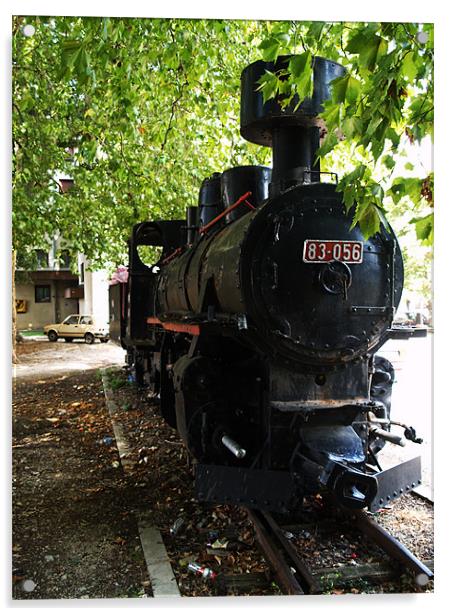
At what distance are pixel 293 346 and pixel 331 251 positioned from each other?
55 centimetres

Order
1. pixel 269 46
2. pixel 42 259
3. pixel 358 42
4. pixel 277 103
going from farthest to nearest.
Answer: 1. pixel 42 259
2. pixel 277 103
3. pixel 269 46
4. pixel 358 42

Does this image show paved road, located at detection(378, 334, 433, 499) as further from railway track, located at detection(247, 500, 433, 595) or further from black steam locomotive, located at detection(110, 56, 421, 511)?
railway track, located at detection(247, 500, 433, 595)

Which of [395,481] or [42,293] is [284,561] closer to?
[395,481]

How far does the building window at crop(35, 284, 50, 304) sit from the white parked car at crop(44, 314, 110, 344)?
0.17m

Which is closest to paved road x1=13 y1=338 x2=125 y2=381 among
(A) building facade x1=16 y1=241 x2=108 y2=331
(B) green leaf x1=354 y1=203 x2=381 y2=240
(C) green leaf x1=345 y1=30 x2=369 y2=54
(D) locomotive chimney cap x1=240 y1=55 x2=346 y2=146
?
(A) building facade x1=16 y1=241 x2=108 y2=331

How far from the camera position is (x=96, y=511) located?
140 inches

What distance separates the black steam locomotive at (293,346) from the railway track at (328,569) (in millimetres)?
232

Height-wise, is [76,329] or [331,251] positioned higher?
[331,251]

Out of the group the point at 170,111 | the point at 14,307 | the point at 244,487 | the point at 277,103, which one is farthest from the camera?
the point at 170,111

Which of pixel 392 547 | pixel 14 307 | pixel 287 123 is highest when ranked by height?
pixel 287 123

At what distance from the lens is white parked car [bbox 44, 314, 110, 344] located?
3.52 meters

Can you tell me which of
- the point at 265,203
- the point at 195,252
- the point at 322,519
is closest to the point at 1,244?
the point at 265,203

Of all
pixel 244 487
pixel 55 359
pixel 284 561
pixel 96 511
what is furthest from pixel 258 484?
pixel 55 359

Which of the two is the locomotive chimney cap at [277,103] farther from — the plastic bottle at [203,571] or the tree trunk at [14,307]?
the plastic bottle at [203,571]
